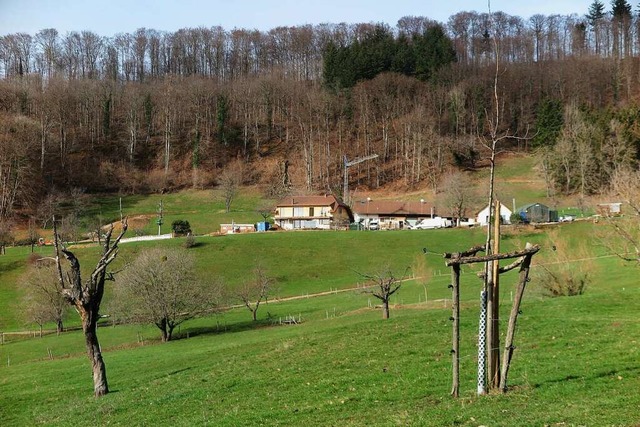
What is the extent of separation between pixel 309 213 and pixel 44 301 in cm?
4849

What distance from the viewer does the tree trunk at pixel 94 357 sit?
20.5 metres

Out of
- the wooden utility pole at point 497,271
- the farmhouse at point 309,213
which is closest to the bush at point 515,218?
the farmhouse at point 309,213

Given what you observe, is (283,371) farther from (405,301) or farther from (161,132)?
(161,132)

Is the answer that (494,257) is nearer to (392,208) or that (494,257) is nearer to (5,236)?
(5,236)

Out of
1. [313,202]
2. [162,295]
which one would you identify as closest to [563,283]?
[162,295]

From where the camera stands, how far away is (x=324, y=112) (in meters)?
127

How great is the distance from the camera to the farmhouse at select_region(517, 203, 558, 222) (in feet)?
263

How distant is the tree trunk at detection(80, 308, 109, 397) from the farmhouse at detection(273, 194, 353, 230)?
226 ft

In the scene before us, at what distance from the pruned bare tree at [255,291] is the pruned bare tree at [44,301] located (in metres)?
14.1

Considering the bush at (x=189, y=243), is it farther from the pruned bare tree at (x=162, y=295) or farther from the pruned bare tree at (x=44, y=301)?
the pruned bare tree at (x=162, y=295)

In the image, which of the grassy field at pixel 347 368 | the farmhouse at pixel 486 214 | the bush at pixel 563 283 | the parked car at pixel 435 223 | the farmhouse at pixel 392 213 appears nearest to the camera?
the grassy field at pixel 347 368

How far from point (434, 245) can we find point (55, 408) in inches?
2101

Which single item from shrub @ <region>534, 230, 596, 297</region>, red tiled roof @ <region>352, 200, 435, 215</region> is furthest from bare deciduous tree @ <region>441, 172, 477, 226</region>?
shrub @ <region>534, 230, 596, 297</region>

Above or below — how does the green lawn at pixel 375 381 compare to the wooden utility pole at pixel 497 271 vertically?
below
